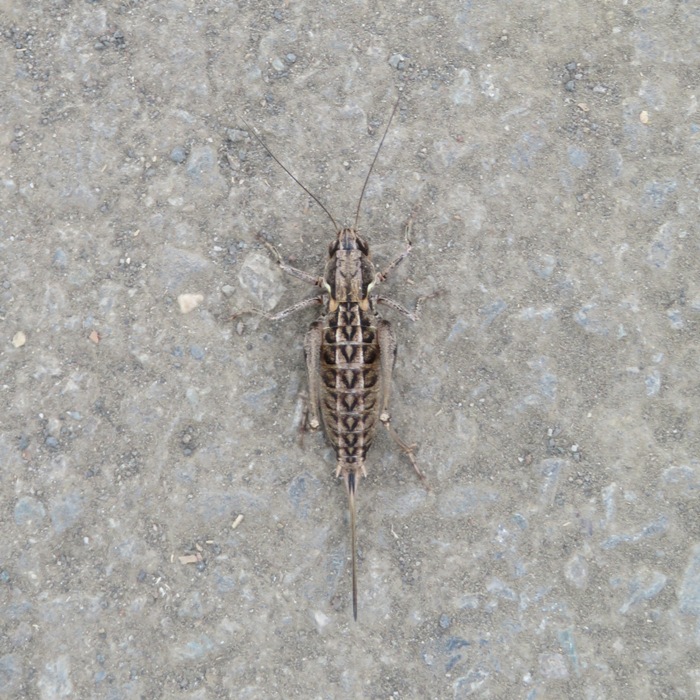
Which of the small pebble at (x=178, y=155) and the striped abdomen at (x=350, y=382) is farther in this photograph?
the small pebble at (x=178, y=155)

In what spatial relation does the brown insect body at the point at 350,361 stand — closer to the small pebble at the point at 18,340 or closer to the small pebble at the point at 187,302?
the small pebble at the point at 187,302

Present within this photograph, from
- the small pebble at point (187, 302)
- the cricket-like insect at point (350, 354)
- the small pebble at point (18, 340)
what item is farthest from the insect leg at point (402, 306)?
the small pebble at point (18, 340)

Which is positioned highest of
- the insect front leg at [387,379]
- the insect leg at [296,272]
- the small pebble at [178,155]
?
the small pebble at [178,155]

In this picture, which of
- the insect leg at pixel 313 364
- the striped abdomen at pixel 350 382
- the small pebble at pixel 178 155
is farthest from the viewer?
the small pebble at pixel 178 155

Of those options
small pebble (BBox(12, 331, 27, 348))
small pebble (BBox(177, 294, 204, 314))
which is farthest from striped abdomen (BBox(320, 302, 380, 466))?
small pebble (BBox(12, 331, 27, 348))

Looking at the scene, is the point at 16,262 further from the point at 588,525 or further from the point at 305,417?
the point at 588,525

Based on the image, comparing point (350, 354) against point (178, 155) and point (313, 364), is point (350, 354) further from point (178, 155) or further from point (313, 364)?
point (178, 155)
